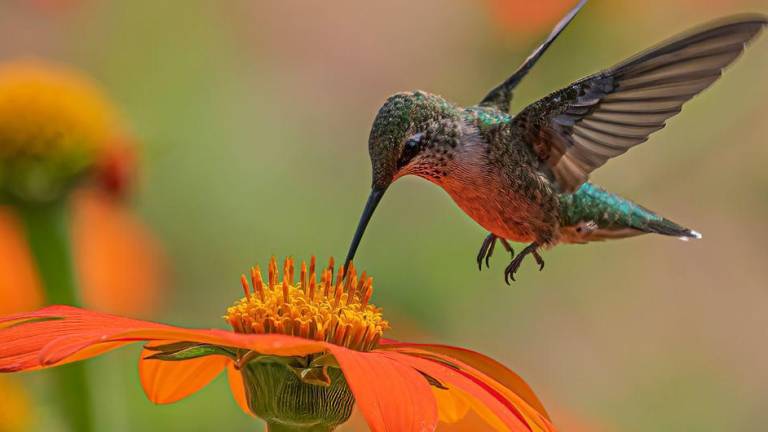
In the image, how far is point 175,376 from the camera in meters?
0.95

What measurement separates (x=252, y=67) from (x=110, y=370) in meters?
1.27

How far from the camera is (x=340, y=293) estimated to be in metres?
0.94

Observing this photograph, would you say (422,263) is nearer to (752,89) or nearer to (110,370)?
(752,89)

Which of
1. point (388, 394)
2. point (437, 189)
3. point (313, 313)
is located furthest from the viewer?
point (437, 189)

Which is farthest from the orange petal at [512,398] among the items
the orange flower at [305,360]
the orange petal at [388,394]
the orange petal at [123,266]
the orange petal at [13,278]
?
the orange petal at [123,266]

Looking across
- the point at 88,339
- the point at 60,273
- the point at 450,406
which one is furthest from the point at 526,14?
the point at 88,339

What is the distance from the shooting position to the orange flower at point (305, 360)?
681 mm

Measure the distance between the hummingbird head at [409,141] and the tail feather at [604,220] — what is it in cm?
20

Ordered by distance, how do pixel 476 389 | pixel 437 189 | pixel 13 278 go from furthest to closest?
pixel 437 189 < pixel 13 278 < pixel 476 389

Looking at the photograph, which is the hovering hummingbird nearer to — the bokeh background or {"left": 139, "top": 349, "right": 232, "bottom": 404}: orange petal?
{"left": 139, "top": 349, "right": 232, "bottom": 404}: orange petal

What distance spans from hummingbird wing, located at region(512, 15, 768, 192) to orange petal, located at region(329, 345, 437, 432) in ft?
1.29

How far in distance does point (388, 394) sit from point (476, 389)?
123mm

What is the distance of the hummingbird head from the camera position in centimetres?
97

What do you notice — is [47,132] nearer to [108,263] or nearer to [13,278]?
[13,278]
